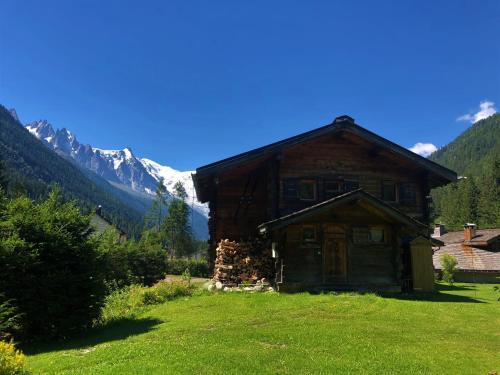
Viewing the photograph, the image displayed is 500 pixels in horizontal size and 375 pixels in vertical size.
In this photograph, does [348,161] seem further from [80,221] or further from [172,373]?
[172,373]

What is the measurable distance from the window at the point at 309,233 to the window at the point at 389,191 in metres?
6.40

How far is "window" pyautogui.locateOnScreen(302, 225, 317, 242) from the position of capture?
2095cm

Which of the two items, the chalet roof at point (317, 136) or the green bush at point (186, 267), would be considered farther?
the green bush at point (186, 267)

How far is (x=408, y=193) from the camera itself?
2556 cm

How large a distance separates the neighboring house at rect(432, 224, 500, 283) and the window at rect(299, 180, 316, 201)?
17.8 metres

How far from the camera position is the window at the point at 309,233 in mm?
20950

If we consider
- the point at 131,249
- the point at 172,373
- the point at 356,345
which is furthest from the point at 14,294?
the point at 131,249

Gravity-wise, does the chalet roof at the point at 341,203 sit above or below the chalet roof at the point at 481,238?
below

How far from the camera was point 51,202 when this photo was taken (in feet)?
49.0

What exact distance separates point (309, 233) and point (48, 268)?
460 inches

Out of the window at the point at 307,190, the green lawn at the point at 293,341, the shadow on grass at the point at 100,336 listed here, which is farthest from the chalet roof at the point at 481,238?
the shadow on grass at the point at 100,336

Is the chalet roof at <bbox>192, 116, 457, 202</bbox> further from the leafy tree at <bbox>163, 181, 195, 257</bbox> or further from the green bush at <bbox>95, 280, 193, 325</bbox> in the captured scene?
the leafy tree at <bbox>163, 181, 195, 257</bbox>

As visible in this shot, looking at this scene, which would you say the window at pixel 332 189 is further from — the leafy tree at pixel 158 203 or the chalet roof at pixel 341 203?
the leafy tree at pixel 158 203

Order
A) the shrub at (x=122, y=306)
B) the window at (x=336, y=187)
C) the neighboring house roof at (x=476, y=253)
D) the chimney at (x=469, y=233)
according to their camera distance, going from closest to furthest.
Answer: the shrub at (x=122, y=306), the window at (x=336, y=187), the neighboring house roof at (x=476, y=253), the chimney at (x=469, y=233)
